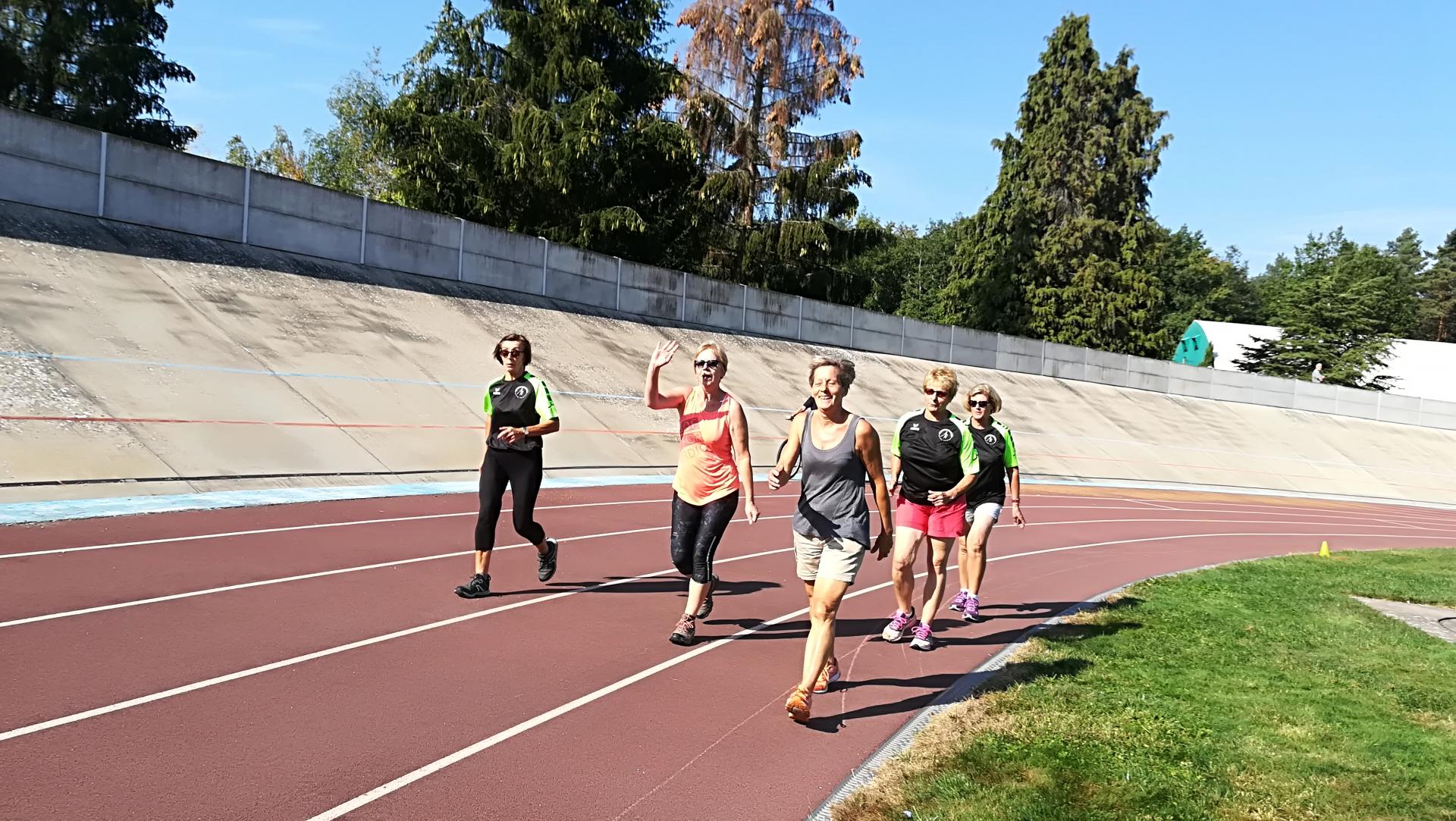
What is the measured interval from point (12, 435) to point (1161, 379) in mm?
38815

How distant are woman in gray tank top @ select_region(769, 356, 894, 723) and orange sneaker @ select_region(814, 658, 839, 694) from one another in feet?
0.05

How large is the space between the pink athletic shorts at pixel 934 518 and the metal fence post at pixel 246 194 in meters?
16.1

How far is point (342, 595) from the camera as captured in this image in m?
7.64

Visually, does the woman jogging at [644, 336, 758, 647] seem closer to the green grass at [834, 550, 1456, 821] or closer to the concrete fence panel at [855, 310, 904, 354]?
the green grass at [834, 550, 1456, 821]

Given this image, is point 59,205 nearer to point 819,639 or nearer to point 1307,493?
point 819,639

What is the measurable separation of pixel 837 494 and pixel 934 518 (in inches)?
86.0

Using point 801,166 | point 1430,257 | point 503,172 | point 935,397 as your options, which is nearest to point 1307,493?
point 801,166

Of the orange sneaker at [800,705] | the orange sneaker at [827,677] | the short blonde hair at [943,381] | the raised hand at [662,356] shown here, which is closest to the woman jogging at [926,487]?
the short blonde hair at [943,381]

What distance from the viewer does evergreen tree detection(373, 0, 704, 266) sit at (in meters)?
32.0

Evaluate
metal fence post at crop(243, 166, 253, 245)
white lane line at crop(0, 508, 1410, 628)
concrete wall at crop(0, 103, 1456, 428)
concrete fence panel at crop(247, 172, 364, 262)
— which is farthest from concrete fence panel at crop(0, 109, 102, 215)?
white lane line at crop(0, 508, 1410, 628)

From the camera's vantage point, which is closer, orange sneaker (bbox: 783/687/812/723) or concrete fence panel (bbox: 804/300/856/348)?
orange sneaker (bbox: 783/687/812/723)

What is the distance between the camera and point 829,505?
5688mm

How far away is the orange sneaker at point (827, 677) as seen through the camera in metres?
5.93

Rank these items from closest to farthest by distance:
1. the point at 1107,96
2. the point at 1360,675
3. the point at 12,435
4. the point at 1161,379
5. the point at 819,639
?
1. the point at 819,639
2. the point at 1360,675
3. the point at 12,435
4. the point at 1161,379
5. the point at 1107,96
